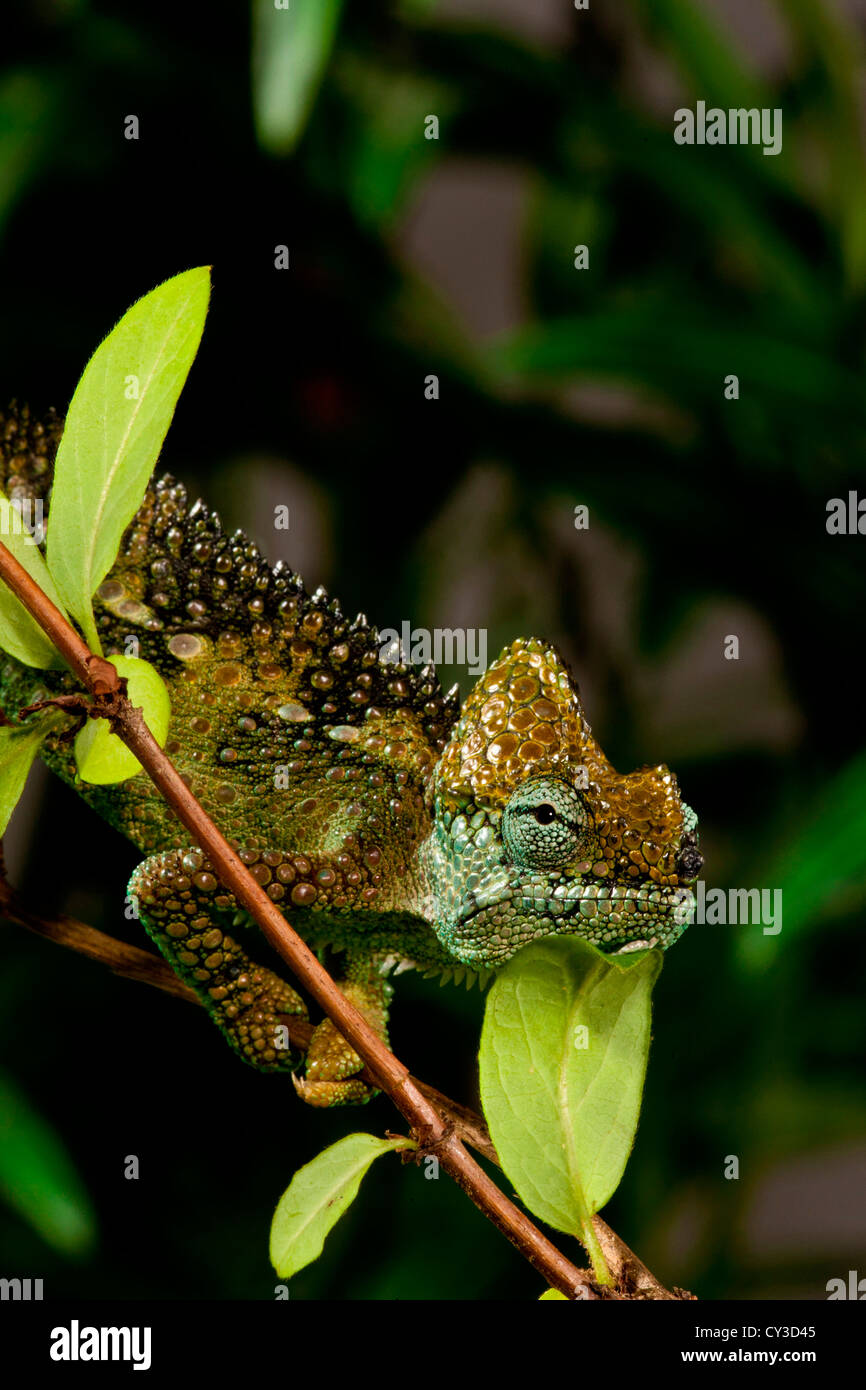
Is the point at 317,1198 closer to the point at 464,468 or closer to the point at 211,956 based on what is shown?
the point at 211,956

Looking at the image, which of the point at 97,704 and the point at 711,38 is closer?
the point at 97,704

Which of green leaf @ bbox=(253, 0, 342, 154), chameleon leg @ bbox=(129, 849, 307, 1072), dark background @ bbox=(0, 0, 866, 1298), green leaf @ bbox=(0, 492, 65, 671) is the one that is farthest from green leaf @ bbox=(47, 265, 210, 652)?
dark background @ bbox=(0, 0, 866, 1298)

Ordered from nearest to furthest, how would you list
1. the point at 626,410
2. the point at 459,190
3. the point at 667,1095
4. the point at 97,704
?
the point at 97,704 → the point at 667,1095 → the point at 459,190 → the point at 626,410

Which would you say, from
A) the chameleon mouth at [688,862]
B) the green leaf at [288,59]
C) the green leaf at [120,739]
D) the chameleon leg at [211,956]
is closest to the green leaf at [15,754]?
the green leaf at [120,739]

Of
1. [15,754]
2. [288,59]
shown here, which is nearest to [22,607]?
[15,754]

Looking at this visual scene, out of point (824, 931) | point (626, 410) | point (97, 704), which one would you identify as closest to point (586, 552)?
point (626, 410)
